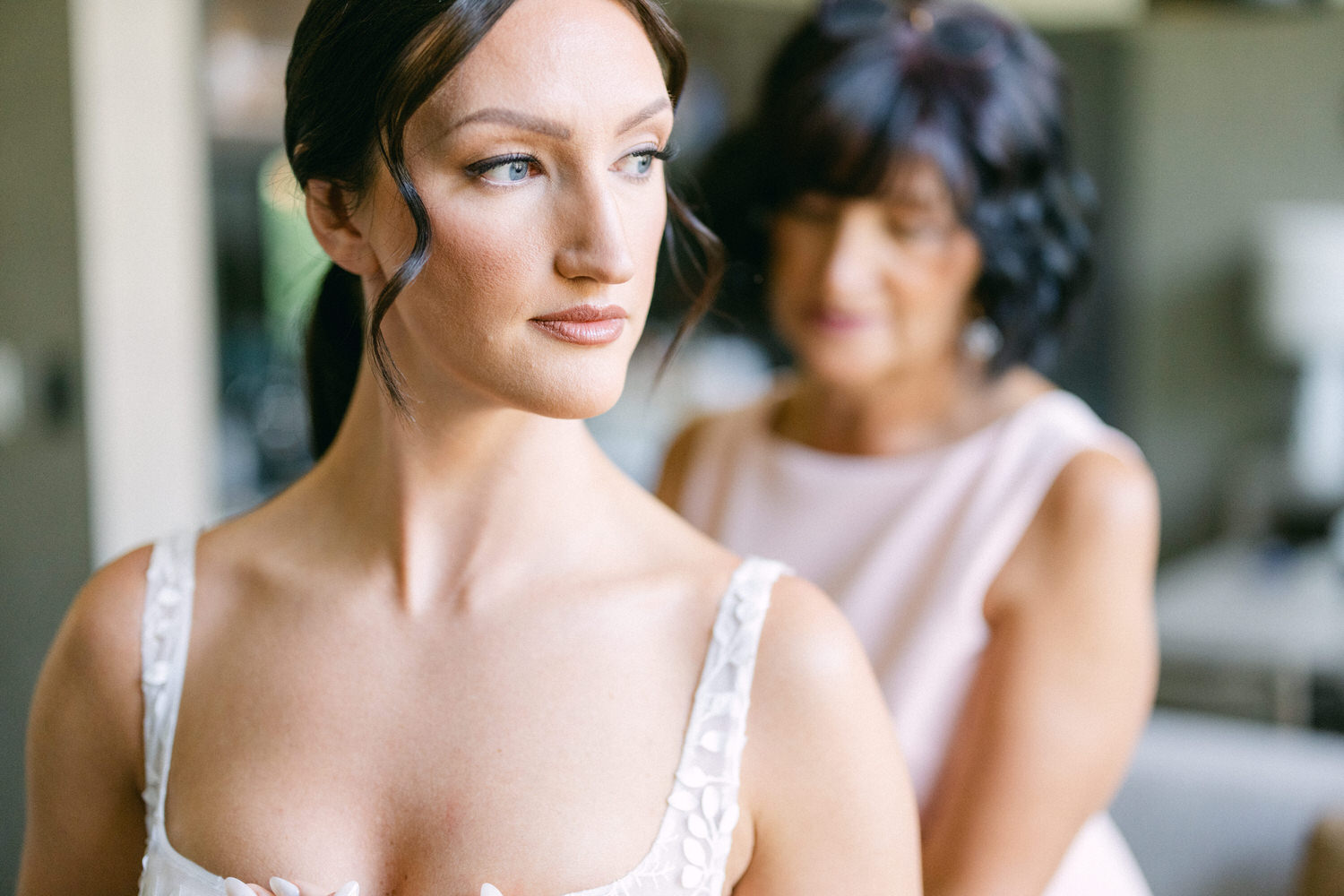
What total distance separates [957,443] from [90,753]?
992 millimetres

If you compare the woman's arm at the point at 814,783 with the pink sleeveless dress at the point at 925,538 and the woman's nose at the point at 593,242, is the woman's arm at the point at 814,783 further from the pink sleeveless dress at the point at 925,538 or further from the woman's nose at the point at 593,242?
the pink sleeveless dress at the point at 925,538

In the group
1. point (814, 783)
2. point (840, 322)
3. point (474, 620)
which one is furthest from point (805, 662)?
point (840, 322)

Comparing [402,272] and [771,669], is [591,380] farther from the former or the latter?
[771,669]

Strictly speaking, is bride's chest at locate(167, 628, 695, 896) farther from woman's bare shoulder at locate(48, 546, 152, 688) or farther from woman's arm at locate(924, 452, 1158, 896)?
woman's arm at locate(924, 452, 1158, 896)

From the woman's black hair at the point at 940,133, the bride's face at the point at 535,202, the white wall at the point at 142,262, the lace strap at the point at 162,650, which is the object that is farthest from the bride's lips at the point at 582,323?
the white wall at the point at 142,262

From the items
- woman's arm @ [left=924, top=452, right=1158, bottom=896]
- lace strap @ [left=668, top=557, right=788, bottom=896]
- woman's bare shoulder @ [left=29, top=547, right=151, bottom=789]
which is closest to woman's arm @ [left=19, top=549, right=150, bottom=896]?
woman's bare shoulder @ [left=29, top=547, right=151, bottom=789]

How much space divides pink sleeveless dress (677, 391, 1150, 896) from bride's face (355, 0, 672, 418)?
706 mm

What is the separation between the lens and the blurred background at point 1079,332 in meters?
2.14

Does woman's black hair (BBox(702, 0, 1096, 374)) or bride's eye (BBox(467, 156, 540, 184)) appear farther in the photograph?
woman's black hair (BBox(702, 0, 1096, 374))

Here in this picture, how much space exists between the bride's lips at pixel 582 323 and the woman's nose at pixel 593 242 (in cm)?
2

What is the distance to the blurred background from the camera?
214 cm

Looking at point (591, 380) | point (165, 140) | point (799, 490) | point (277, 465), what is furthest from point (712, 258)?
point (277, 465)

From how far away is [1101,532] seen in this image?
1290 mm

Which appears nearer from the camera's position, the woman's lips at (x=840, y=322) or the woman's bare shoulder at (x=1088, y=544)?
the woman's bare shoulder at (x=1088, y=544)
